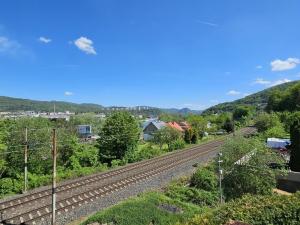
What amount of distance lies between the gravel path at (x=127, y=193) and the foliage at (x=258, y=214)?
8683 mm

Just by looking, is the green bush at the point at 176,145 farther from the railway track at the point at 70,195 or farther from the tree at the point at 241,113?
the tree at the point at 241,113

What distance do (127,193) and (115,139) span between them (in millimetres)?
19307

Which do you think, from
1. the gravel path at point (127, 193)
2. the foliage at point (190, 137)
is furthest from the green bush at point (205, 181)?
the foliage at point (190, 137)

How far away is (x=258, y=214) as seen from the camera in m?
13.6

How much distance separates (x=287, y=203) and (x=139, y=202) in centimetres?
811

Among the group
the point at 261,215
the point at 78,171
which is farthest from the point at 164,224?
the point at 78,171

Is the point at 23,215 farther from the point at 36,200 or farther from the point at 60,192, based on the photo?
the point at 60,192

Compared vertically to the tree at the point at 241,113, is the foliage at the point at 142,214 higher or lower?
lower

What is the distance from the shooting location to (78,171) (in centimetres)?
3384

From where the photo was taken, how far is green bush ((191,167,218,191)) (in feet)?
87.3

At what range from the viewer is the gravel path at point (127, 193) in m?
19.8

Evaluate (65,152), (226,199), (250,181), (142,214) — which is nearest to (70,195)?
(142,214)

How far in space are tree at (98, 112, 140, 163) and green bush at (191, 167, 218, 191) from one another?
1746cm

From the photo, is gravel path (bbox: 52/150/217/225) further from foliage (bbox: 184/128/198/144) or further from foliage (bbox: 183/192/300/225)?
foliage (bbox: 184/128/198/144)
